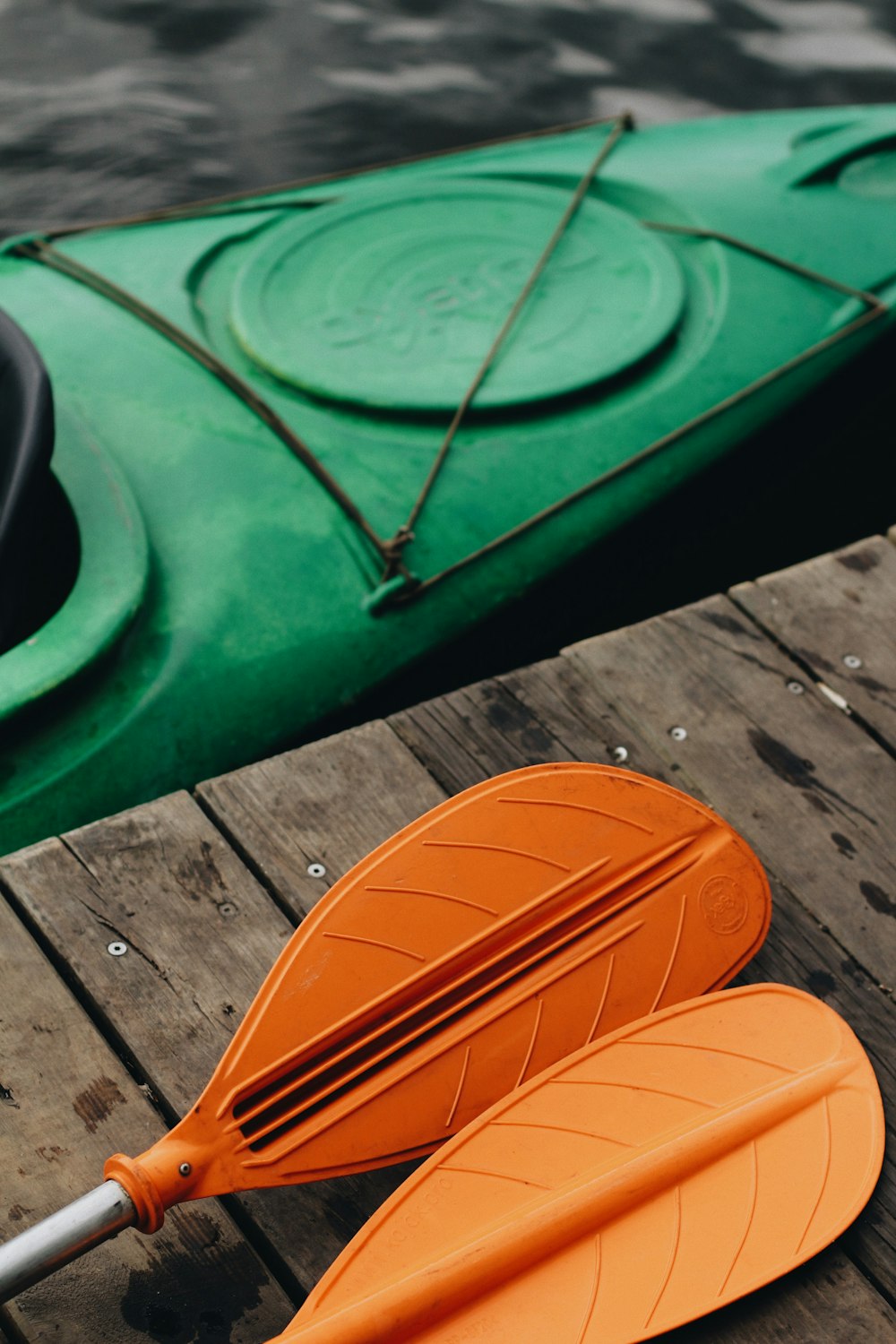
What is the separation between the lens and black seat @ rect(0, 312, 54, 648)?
1851mm

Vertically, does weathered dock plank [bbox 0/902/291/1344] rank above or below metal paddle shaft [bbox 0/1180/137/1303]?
below

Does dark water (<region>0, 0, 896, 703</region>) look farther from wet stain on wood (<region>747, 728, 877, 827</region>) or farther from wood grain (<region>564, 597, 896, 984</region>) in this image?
wet stain on wood (<region>747, 728, 877, 827</region>)

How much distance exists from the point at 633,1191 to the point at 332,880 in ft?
1.61

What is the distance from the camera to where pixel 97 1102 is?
1.26 m

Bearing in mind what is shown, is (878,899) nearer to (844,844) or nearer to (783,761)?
(844,844)

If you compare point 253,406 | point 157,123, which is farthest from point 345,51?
point 253,406

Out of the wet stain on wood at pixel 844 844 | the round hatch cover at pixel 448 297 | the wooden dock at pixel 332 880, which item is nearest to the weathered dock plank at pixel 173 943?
the wooden dock at pixel 332 880

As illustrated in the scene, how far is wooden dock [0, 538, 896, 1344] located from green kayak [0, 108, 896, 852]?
552mm

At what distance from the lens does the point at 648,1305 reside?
114 centimetres

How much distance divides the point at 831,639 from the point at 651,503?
78 centimetres

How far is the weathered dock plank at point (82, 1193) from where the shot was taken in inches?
44.1

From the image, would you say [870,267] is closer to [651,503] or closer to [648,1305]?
[651,503]

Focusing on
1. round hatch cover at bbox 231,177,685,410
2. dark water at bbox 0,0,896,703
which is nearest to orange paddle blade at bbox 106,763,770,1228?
round hatch cover at bbox 231,177,685,410

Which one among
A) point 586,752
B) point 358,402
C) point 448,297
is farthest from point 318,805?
point 448,297
